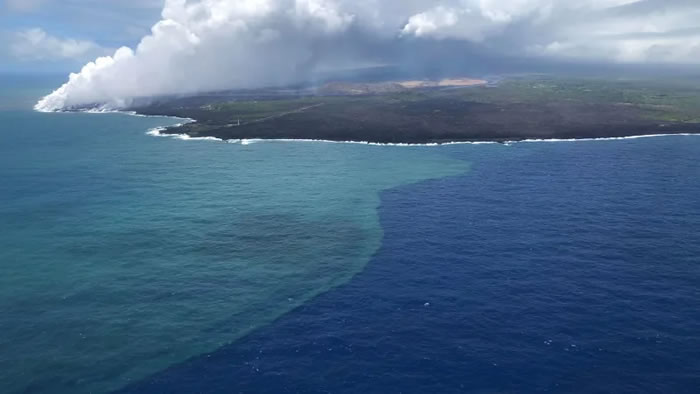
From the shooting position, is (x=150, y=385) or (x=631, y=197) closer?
(x=150, y=385)

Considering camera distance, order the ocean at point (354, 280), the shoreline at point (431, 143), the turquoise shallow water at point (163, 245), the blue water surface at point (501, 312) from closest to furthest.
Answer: the blue water surface at point (501, 312) < the ocean at point (354, 280) < the turquoise shallow water at point (163, 245) < the shoreline at point (431, 143)

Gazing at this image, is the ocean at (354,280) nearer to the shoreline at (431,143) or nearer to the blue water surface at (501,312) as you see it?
the blue water surface at (501,312)

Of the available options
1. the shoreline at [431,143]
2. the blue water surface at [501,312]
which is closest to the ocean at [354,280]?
the blue water surface at [501,312]

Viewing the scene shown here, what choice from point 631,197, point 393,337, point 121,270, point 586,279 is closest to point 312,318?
point 393,337

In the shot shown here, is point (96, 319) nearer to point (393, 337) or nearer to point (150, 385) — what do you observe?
point (150, 385)

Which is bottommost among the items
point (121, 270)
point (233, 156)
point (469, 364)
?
point (469, 364)

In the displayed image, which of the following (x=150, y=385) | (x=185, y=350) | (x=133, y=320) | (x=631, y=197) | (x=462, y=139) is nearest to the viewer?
(x=150, y=385)

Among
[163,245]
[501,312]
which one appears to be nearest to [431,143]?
[163,245]
